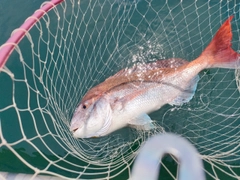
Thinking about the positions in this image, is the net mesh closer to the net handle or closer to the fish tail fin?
the net handle

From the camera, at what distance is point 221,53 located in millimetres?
2857

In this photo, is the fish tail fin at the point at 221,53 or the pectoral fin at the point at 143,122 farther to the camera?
the fish tail fin at the point at 221,53

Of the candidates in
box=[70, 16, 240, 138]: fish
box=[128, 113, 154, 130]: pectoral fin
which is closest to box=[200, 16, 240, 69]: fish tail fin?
box=[70, 16, 240, 138]: fish

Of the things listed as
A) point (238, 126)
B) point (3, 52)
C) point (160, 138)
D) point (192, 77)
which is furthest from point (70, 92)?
point (160, 138)

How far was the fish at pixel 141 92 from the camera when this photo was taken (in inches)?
101

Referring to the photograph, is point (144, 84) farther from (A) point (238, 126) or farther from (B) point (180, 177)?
(B) point (180, 177)

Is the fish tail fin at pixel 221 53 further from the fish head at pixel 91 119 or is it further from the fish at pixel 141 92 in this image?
the fish head at pixel 91 119

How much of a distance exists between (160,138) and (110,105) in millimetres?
1751

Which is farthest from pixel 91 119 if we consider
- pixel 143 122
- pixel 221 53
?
pixel 221 53

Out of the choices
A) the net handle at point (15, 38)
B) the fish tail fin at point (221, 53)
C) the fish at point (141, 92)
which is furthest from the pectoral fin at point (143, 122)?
the net handle at point (15, 38)

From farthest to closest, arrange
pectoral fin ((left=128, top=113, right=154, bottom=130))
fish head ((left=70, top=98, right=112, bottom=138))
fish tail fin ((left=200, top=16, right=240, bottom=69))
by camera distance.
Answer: fish tail fin ((left=200, top=16, right=240, bottom=69)) → pectoral fin ((left=128, top=113, right=154, bottom=130)) → fish head ((left=70, top=98, right=112, bottom=138))

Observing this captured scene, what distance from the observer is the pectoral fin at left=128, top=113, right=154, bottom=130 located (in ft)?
8.69

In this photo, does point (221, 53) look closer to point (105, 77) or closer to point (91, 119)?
point (105, 77)

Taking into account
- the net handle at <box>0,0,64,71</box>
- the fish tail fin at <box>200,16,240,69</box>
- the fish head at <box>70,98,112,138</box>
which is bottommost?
the fish tail fin at <box>200,16,240,69</box>
